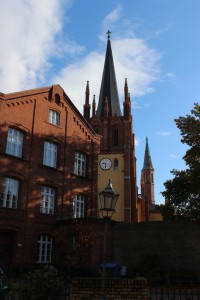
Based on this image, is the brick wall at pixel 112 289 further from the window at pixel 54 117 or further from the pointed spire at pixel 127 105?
the pointed spire at pixel 127 105

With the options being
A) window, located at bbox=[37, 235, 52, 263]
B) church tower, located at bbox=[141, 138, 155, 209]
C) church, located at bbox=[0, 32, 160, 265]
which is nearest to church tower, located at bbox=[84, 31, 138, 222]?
church, located at bbox=[0, 32, 160, 265]

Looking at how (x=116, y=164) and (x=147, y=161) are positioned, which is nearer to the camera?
(x=116, y=164)

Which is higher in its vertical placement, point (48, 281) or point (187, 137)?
point (187, 137)

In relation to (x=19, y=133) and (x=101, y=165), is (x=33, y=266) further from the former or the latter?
(x=101, y=165)

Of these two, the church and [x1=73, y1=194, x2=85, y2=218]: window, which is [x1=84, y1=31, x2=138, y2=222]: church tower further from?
the church

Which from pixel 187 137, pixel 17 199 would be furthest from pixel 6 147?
pixel 187 137

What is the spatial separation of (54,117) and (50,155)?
331 centimetres

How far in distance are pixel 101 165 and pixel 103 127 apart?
9.97 m

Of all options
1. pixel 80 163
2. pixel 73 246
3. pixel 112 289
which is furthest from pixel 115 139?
pixel 112 289

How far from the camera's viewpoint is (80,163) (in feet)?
99.0

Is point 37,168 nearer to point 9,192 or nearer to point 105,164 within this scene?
point 9,192

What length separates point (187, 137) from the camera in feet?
86.3

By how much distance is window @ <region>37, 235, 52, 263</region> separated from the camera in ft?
81.9

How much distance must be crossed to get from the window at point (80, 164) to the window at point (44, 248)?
6.18m
